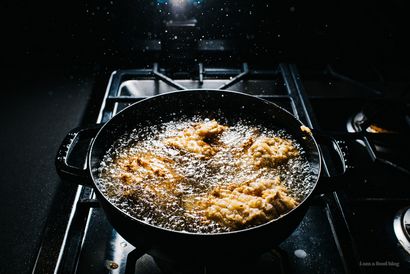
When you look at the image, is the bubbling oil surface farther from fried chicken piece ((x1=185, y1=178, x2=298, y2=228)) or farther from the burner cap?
the burner cap

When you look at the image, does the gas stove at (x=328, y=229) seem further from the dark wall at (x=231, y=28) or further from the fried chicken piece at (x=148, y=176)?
the dark wall at (x=231, y=28)

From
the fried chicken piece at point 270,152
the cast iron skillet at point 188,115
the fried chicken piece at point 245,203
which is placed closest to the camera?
the cast iron skillet at point 188,115

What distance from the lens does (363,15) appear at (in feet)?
7.34

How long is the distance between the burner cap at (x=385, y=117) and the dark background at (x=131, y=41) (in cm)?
59

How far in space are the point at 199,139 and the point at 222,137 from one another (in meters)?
0.11

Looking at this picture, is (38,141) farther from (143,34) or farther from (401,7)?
(401,7)

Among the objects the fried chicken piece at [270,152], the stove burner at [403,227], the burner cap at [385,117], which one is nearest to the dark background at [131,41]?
the burner cap at [385,117]

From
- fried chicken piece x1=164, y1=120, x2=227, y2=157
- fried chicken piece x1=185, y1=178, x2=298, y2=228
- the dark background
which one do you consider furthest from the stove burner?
the dark background

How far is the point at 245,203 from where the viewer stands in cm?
115

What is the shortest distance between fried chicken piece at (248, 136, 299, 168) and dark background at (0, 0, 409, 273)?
2.99 ft

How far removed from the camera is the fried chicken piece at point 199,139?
54.7 inches

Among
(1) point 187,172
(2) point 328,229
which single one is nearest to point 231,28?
(1) point 187,172

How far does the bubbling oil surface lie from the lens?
3.75 feet

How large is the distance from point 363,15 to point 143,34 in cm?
141
